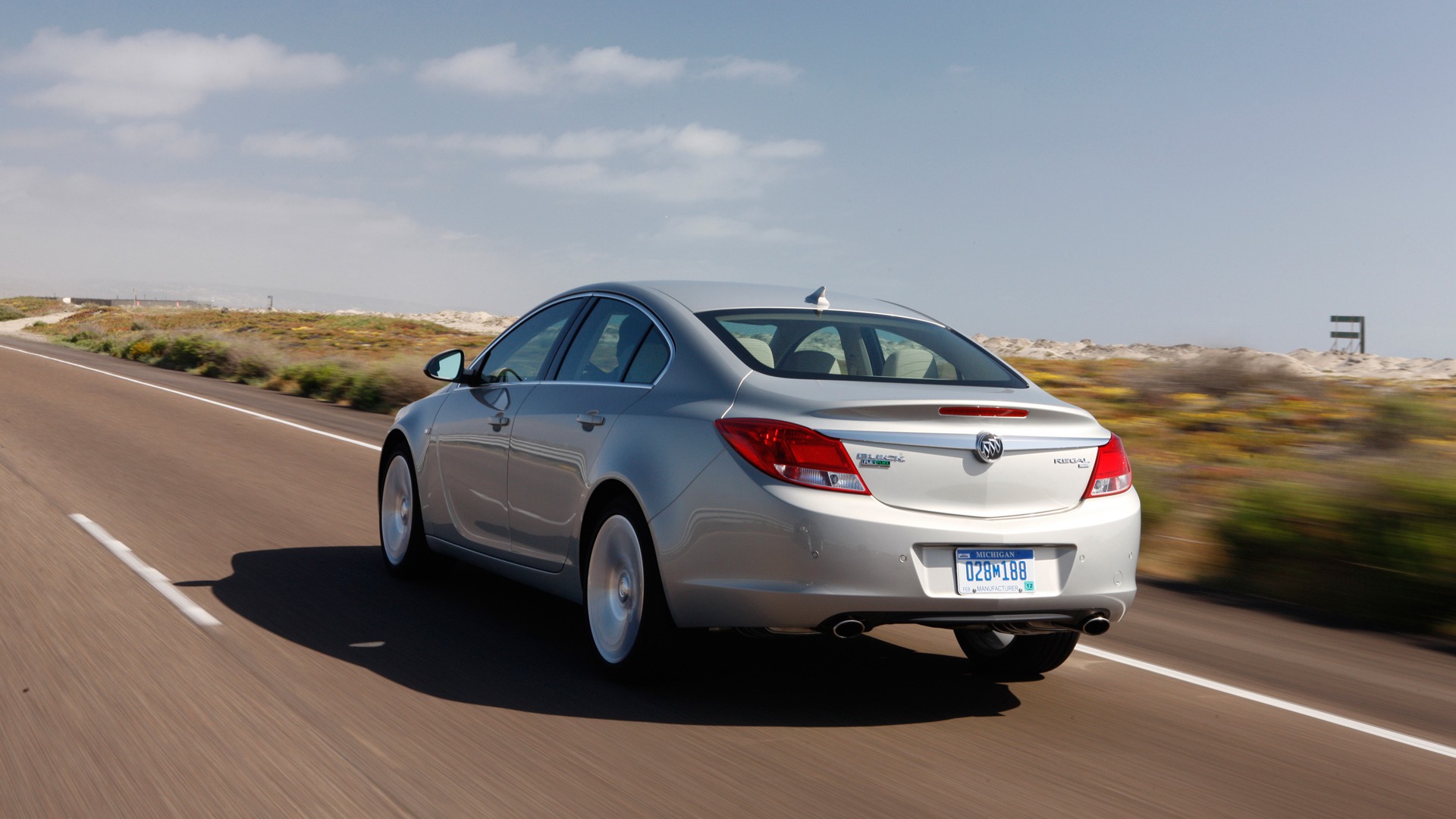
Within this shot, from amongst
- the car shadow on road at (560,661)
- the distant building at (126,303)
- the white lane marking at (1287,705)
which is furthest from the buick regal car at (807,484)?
the distant building at (126,303)

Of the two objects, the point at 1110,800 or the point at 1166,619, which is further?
the point at 1166,619

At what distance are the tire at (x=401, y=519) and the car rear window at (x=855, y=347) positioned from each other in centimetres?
274

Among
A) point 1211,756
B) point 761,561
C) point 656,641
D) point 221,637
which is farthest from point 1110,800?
point 221,637

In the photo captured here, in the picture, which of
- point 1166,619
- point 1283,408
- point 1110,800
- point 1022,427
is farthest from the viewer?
point 1283,408

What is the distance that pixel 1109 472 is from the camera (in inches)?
203

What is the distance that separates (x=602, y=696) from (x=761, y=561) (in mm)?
1012

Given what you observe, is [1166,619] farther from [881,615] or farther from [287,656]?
[287,656]

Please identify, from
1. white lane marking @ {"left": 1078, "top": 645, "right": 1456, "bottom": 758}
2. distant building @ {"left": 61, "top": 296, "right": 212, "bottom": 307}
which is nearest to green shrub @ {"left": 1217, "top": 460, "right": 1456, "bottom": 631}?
white lane marking @ {"left": 1078, "top": 645, "right": 1456, "bottom": 758}

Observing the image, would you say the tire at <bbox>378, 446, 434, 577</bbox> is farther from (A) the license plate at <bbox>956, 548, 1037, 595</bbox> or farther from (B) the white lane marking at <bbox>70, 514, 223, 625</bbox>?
(A) the license plate at <bbox>956, 548, 1037, 595</bbox>

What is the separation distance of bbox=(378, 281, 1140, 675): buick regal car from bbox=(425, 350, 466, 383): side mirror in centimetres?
108

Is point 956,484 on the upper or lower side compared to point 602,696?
upper

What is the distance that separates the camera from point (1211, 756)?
4.82 m

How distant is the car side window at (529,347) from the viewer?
6.67 meters

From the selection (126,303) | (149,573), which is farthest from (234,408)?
(126,303)
